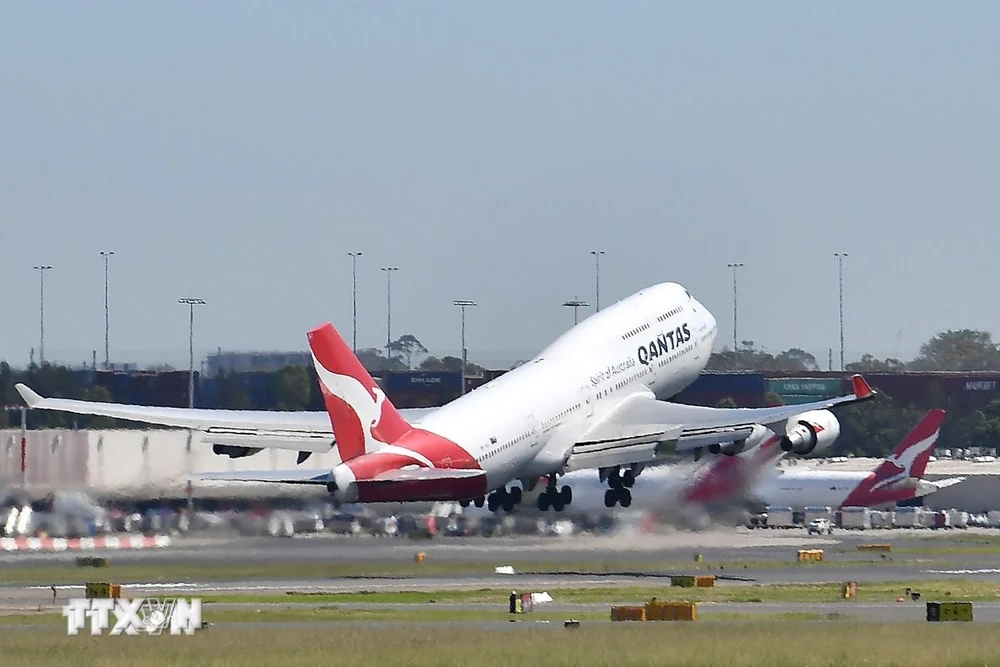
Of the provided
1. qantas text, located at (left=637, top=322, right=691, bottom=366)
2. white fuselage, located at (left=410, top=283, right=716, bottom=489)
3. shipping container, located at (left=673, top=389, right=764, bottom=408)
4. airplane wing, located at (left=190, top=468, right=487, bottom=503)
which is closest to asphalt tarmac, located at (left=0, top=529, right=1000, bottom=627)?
airplane wing, located at (left=190, top=468, right=487, bottom=503)

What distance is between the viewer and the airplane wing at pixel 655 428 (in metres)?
71.2

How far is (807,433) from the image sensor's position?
7312 cm

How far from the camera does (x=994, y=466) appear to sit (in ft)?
401

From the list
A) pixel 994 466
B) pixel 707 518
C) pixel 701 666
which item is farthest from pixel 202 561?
pixel 994 466

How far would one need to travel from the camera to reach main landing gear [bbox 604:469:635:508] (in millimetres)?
74000

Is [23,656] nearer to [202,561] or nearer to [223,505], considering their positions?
[202,561]

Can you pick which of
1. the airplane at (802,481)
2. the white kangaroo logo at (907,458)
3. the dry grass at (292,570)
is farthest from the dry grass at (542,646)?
the white kangaroo logo at (907,458)

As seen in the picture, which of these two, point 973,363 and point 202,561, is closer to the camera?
point 202,561

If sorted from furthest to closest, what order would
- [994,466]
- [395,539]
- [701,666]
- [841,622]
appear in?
[994,466] < [395,539] < [841,622] < [701,666]

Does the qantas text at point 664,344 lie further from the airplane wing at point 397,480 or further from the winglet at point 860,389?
the airplane wing at point 397,480

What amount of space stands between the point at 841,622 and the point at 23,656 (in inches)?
756

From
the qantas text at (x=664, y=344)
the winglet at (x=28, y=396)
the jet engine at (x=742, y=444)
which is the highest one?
the qantas text at (x=664, y=344)

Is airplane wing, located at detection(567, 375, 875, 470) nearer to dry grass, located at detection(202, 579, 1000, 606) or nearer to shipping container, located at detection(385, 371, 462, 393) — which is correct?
dry grass, located at detection(202, 579, 1000, 606)

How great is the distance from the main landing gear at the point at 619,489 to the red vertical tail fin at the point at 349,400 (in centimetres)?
1554
